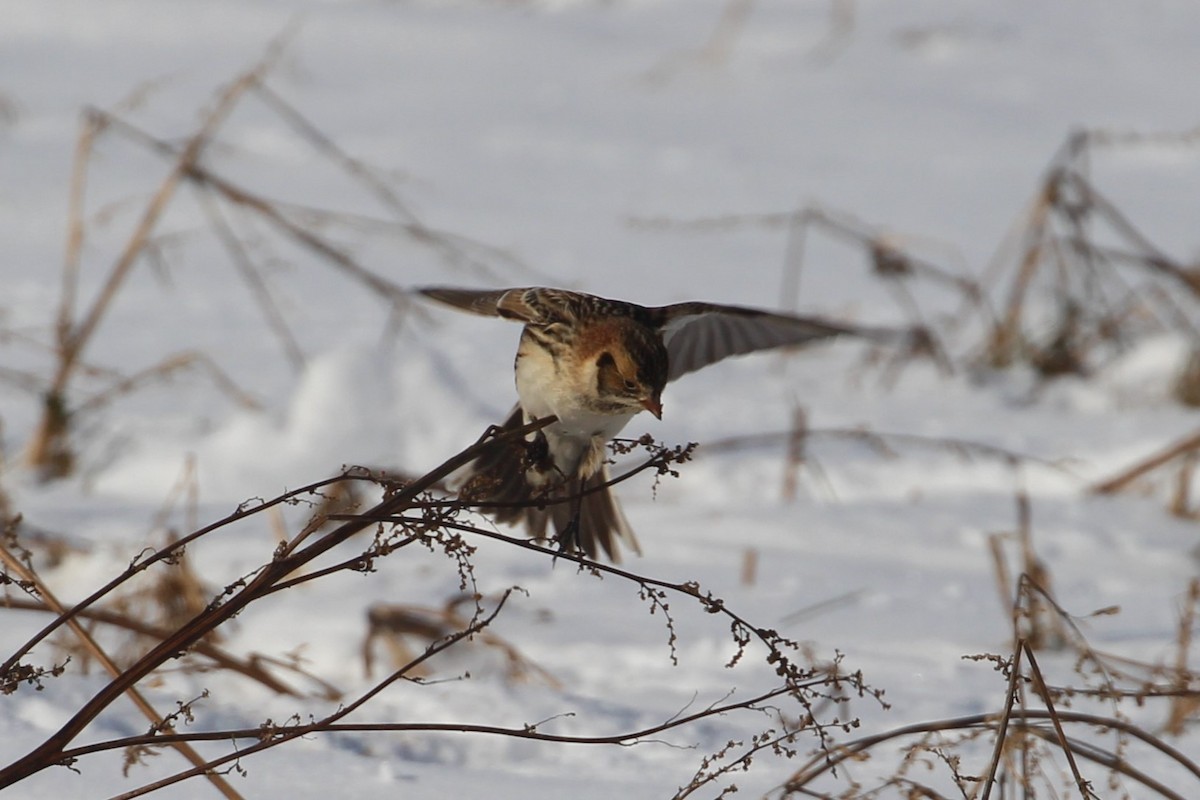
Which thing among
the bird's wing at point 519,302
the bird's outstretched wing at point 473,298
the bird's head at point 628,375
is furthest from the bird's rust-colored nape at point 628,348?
the bird's outstretched wing at point 473,298

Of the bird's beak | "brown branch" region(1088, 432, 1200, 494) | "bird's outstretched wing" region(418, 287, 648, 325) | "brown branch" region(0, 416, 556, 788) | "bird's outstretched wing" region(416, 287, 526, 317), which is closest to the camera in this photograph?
"brown branch" region(0, 416, 556, 788)

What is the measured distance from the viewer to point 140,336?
6.93 m

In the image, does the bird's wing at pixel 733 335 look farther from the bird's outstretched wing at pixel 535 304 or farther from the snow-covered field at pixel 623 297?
the snow-covered field at pixel 623 297

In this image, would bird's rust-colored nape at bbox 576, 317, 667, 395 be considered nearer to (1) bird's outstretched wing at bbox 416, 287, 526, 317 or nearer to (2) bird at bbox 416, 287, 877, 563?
(2) bird at bbox 416, 287, 877, 563

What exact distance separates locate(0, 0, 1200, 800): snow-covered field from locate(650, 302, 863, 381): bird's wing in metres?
0.75

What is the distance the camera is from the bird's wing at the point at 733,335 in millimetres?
3346

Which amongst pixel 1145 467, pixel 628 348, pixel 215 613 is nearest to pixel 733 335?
pixel 628 348

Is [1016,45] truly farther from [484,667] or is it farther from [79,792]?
[79,792]

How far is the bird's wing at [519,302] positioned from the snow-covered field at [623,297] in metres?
0.74

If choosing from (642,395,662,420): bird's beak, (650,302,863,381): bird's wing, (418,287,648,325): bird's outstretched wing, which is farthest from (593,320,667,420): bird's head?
(650,302,863,381): bird's wing

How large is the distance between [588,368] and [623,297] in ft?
16.2

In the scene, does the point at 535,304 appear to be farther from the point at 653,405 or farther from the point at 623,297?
the point at 623,297

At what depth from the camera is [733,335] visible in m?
3.43

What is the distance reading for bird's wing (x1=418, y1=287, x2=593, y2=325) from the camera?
302cm
